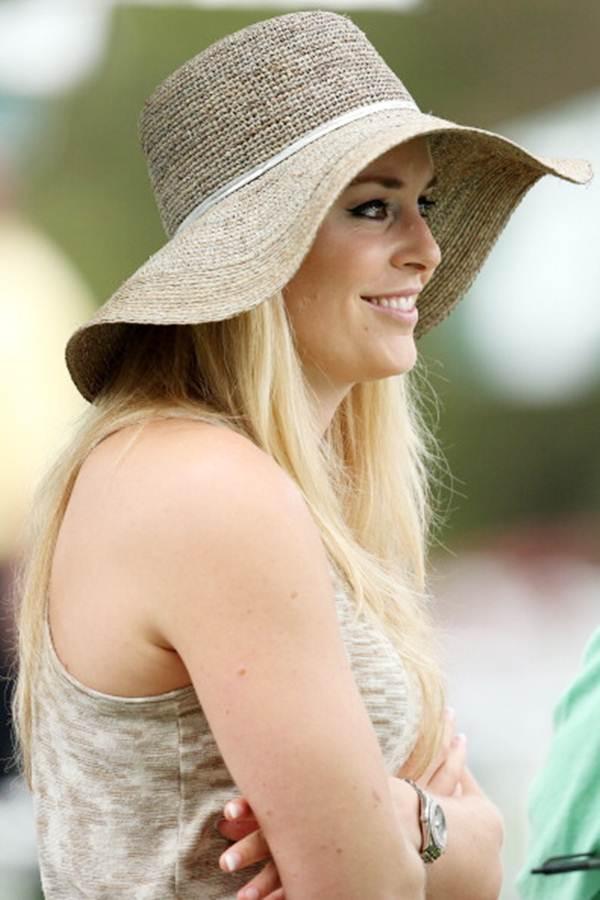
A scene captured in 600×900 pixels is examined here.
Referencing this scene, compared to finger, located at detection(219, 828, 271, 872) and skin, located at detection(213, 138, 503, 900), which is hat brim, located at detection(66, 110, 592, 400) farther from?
finger, located at detection(219, 828, 271, 872)

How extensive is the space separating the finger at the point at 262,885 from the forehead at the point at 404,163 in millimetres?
724

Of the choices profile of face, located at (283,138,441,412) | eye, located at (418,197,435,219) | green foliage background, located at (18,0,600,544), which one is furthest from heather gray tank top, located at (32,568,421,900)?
green foliage background, located at (18,0,600,544)

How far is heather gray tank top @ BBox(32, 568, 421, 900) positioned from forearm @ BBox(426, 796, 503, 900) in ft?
0.45

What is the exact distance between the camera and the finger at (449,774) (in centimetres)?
170

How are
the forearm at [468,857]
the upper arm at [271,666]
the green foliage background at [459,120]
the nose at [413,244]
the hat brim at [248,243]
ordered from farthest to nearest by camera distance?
the green foliage background at [459,120] → the nose at [413,244] → the forearm at [468,857] → the hat brim at [248,243] → the upper arm at [271,666]

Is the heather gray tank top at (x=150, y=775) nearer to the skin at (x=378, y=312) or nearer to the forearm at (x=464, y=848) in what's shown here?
the forearm at (x=464, y=848)

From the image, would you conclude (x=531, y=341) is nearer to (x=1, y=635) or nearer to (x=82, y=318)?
(x=82, y=318)

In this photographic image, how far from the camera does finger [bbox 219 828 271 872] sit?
1.42 metres

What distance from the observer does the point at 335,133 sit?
1.64 meters

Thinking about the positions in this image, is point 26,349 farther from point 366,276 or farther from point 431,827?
point 431,827

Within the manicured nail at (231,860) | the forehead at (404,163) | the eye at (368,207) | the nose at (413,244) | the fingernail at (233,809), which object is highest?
the forehead at (404,163)

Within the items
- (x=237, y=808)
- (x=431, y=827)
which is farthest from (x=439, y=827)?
(x=237, y=808)

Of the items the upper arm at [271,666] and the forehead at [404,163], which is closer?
the upper arm at [271,666]

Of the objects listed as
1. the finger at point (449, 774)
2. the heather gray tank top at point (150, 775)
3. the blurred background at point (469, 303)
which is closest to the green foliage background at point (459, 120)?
the blurred background at point (469, 303)
